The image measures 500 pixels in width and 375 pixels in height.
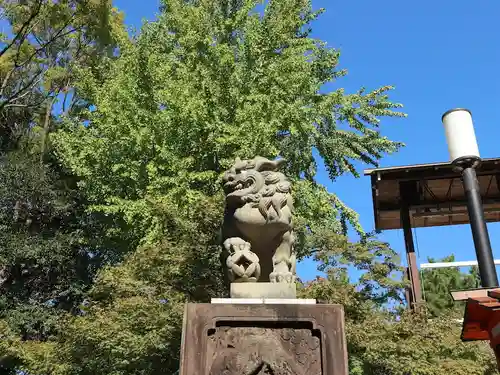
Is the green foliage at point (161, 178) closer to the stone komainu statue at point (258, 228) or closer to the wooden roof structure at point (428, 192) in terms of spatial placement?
the wooden roof structure at point (428, 192)

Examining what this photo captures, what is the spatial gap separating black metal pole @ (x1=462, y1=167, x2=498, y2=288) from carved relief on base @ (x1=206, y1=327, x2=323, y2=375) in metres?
1.63

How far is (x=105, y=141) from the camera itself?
13.3 meters

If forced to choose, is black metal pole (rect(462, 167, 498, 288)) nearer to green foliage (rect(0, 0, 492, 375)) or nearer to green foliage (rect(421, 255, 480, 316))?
green foliage (rect(0, 0, 492, 375))

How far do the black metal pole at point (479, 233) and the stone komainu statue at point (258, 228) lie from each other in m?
1.87

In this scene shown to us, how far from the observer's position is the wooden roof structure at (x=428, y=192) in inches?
464

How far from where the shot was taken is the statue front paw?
4.98 metres

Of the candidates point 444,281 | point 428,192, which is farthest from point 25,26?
point 444,281

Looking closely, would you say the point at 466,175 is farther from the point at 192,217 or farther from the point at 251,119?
the point at 251,119

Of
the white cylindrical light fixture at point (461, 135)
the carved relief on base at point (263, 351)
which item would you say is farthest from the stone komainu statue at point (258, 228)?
the white cylindrical light fixture at point (461, 135)

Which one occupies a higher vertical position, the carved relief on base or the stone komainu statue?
the stone komainu statue

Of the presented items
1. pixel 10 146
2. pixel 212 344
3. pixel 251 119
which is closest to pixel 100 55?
pixel 10 146

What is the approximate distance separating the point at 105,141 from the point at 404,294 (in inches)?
343

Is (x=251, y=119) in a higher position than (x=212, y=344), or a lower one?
higher

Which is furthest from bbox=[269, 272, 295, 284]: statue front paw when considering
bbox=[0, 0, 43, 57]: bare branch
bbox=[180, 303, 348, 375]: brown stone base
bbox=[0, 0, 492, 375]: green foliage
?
bbox=[0, 0, 43, 57]: bare branch
